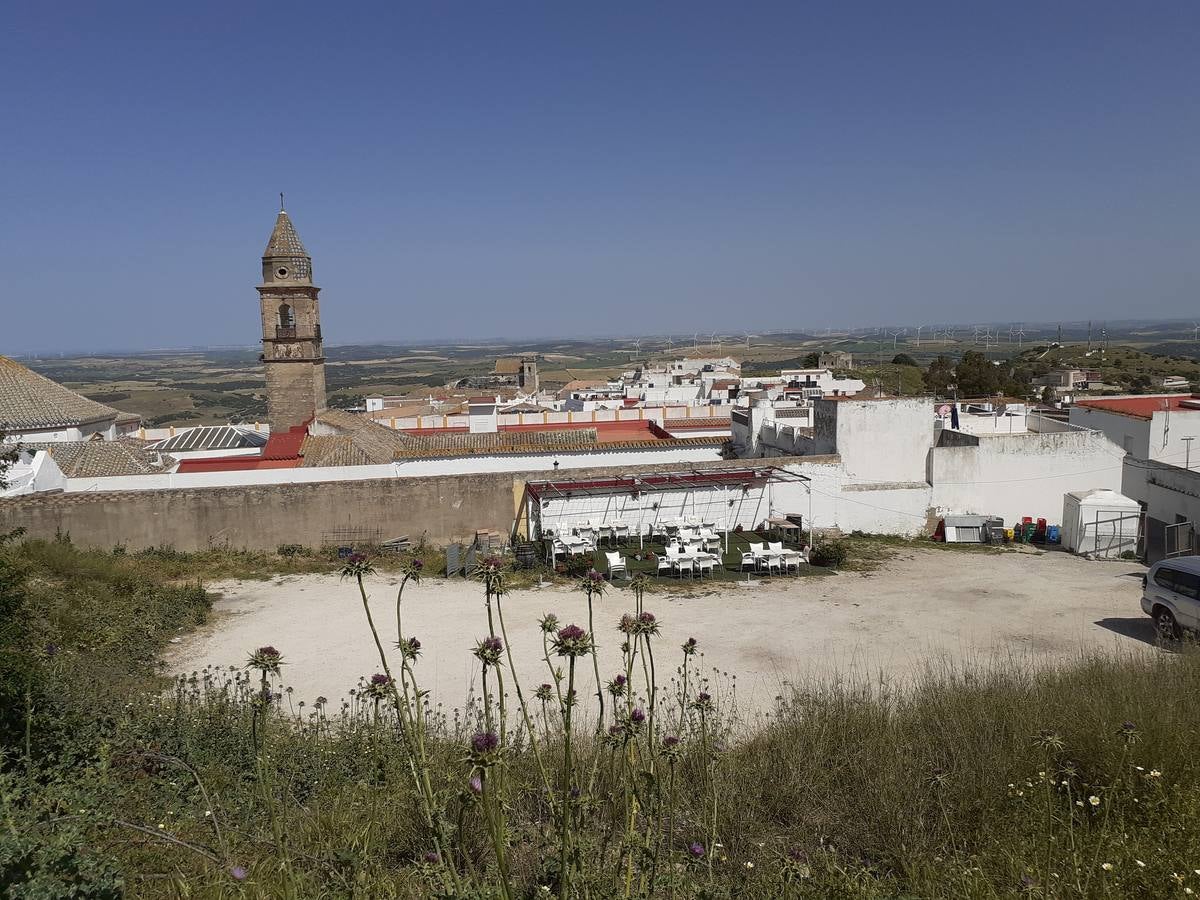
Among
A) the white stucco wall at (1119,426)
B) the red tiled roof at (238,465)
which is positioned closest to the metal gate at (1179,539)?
the white stucco wall at (1119,426)

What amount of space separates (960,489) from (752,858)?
18.0m

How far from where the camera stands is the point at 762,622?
1331 centimetres

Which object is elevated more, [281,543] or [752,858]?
[752,858]

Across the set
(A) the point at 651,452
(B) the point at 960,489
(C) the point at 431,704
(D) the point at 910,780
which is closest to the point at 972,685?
(D) the point at 910,780

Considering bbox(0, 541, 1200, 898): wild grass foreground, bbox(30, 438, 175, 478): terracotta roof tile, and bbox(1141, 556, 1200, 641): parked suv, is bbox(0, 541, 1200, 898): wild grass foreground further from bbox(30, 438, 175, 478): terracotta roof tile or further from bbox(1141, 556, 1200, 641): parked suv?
bbox(30, 438, 175, 478): terracotta roof tile

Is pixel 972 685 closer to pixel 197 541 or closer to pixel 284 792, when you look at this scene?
pixel 284 792


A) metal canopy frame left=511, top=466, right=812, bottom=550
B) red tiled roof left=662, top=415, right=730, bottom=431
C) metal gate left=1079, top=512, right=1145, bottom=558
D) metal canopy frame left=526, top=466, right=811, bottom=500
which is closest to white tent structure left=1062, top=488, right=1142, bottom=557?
metal gate left=1079, top=512, right=1145, bottom=558

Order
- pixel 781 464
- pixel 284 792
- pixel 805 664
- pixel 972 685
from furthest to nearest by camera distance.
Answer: pixel 781 464, pixel 805 664, pixel 972 685, pixel 284 792

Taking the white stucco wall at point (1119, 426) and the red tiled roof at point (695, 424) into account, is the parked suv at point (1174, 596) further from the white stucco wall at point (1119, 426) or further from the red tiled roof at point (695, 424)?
the red tiled roof at point (695, 424)

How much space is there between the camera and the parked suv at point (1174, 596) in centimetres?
1109

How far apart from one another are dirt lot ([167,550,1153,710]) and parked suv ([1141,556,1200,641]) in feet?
1.60

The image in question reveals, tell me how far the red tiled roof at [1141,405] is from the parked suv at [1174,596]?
42.9 ft

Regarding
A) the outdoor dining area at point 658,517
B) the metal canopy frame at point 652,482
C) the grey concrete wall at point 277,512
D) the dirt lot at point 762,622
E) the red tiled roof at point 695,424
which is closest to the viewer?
the dirt lot at point 762,622

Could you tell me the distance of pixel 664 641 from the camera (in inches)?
487
